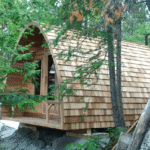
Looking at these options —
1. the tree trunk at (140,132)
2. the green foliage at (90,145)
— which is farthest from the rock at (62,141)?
the tree trunk at (140,132)

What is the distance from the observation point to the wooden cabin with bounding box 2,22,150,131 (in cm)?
656

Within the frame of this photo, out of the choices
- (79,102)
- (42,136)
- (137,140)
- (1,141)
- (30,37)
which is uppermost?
(30,37)

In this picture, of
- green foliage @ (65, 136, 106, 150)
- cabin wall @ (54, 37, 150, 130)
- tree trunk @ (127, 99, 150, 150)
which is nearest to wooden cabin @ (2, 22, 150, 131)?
cabin wall @ (54, 37, 150, 130)

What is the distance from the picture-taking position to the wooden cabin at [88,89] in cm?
656

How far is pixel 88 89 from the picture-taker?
276 inches

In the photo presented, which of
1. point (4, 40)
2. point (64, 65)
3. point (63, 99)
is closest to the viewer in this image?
point (4, 40)

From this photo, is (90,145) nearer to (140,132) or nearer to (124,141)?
(124,141)

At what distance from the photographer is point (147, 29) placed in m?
15.8

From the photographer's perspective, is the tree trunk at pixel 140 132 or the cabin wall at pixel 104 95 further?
the cabin wall at pixel 104 95

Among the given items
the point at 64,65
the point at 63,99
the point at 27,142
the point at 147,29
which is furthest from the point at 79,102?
the point at 147,29

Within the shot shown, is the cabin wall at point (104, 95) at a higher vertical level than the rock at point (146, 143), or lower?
lower

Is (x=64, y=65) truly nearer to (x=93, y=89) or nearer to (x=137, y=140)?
(x=93, y=89)

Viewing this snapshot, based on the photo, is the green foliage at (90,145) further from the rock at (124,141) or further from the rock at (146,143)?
the rock at (146,143)

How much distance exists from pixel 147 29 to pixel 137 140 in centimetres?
1420
